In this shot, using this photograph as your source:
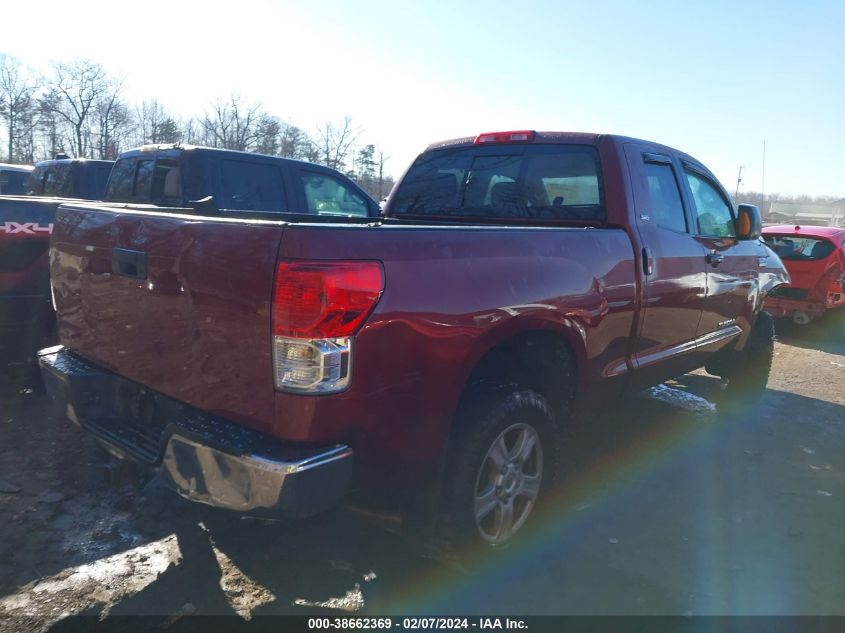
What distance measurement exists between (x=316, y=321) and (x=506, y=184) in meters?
2.50

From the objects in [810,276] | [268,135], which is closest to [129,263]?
[810,276]

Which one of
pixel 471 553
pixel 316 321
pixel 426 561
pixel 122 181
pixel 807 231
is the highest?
pixel 122 181

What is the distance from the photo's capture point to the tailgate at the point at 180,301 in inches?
85.1

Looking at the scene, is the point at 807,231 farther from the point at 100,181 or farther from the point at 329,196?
the point at 100,181

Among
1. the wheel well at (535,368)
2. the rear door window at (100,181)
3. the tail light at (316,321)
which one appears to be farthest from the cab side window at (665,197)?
the rear door window at (100,181)

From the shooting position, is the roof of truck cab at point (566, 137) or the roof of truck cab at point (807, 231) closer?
the roof of truck cab at point (566, 137)

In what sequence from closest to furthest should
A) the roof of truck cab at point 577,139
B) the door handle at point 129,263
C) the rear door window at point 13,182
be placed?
the door handle at point 129,263
the roof of truck cab at point 577,139
the rear door window at point 13,182

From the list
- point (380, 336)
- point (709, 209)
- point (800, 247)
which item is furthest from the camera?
point (800, 247)

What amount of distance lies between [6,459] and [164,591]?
194cm

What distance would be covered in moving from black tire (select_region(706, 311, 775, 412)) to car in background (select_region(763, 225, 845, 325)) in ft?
13.3

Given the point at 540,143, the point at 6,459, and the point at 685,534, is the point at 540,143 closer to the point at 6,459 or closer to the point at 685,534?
the point at 685,534

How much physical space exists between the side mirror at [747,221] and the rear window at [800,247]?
18.0ft

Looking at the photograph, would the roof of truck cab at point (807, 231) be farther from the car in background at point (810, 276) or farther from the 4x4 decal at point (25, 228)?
the 4x4 decal at point (25, 228)

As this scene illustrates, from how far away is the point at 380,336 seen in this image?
220cm
